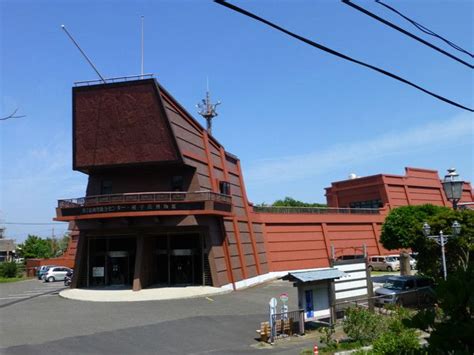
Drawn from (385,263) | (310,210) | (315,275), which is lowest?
(315,275)

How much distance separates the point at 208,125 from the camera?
7494cm

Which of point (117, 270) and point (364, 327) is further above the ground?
point (117, 270)

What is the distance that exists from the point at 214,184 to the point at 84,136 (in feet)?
32.6

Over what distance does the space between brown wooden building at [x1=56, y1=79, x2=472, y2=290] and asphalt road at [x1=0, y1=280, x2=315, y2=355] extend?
16.1 feet

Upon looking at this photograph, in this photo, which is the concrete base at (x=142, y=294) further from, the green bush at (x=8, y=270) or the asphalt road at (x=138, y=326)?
the green bush at (x=8, y=270)

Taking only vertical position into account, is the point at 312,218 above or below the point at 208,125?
below

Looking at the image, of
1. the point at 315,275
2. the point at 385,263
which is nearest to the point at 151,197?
the point at 315,275

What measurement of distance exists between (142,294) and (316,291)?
46.2 feet

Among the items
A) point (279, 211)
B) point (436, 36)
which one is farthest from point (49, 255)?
point (436, 36)

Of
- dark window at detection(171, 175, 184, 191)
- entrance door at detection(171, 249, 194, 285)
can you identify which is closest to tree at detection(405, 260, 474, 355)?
dark window at detection(171, 175, 184, 191)

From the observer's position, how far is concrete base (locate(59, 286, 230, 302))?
28.1 m

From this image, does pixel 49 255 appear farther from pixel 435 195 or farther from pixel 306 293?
pixel 306 293

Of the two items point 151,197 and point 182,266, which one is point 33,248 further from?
point 151,197

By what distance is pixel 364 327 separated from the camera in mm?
15047
